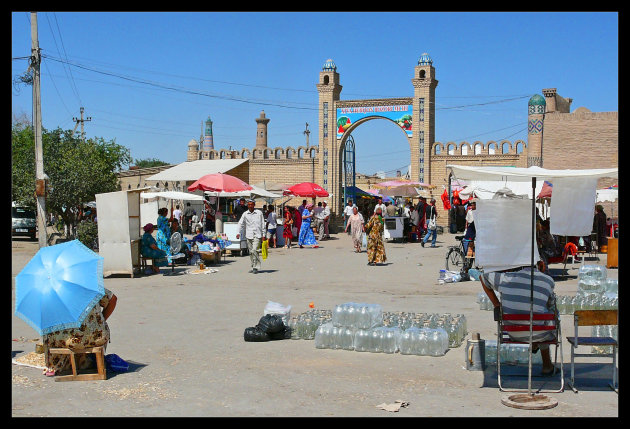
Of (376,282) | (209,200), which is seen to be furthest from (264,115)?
(376,282)

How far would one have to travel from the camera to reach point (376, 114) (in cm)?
3794

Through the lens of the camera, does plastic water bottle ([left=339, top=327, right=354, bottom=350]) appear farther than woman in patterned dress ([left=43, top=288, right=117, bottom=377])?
Yes

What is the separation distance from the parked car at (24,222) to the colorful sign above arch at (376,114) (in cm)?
1680

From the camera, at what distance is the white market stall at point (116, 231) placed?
51.3 feet

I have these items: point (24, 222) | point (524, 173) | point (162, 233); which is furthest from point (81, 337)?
point (24, 222)

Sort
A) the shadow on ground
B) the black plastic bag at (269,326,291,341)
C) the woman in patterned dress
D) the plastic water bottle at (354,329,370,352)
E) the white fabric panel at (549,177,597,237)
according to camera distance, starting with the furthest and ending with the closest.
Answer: the black plastic bag at (269,326,291,341)
the plastic water bottle at (354,329,370,352)
the white fabric panel at (549,177,597,237)
the woman in patterned dress
the shadow on ground

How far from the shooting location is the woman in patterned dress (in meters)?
6.93

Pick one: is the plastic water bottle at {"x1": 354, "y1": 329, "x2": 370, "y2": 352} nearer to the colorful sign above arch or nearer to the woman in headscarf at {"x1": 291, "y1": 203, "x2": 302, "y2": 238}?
the woman in headscarf at {"x1": 291, "y1": 203, "x2": 302, "y2": 238}

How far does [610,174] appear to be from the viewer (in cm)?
706

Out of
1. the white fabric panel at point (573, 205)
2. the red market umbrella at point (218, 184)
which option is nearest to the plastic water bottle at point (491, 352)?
the white fabric panel at point (573, 205)

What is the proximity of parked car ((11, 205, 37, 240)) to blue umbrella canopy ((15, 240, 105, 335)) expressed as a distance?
24.2 metres

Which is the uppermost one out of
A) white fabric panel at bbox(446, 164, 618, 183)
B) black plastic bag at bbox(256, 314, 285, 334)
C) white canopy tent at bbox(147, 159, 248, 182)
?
white canopy tent at bbox(147, 159, 248, 182)

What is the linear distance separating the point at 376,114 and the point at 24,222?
18.5m

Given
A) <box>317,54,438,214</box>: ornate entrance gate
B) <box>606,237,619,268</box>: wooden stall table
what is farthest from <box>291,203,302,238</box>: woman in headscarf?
Result: <box>606,237,619,268</box>: wooden stall table
